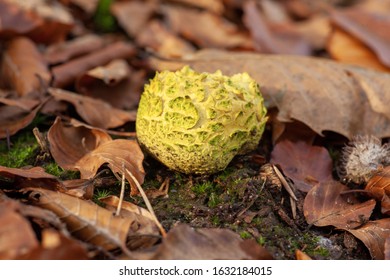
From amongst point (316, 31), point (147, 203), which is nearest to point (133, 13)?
point (316, 31)

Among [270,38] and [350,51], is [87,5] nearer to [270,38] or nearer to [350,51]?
[270,38]

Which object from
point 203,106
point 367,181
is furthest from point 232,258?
point 367,181

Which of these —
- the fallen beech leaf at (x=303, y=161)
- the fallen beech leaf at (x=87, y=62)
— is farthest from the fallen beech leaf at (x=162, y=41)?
the fallen beech leaf at (x=303, y=161)

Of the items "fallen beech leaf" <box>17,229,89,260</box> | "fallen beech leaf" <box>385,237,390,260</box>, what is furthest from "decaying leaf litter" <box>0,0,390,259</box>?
"fallen beech leaf" <box>385,237,390,260</box>

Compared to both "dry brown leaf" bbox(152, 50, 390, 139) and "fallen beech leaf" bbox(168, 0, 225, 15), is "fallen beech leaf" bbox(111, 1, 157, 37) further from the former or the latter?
"dry brown leaf" bbox(152, 50, 390, 139)

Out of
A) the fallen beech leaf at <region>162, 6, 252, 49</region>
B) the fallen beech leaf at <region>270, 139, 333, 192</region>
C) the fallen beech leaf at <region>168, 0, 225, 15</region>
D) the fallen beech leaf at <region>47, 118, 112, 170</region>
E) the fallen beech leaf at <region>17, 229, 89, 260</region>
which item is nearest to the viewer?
the fallen beech leaf at <region>17, 229, 89, 260</region>

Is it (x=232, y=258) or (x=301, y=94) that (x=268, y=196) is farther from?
(x=301, y=94)

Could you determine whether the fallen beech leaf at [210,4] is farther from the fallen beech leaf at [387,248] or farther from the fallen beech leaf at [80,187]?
the fallen beech leaf at [387,248]
